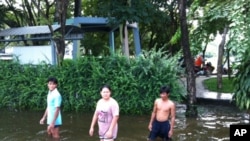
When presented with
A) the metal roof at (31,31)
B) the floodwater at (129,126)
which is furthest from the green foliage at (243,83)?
the metal roof at (31,31)

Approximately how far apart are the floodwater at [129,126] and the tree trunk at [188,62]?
394mm

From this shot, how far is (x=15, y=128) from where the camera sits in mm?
11766

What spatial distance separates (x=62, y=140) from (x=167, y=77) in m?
4.58

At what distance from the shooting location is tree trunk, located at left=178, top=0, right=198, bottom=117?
1261cm

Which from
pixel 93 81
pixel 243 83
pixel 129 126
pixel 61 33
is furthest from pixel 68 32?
pixel 243 83

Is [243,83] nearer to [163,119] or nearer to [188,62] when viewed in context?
[188,62]

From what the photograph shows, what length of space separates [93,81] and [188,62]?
3.27 metres

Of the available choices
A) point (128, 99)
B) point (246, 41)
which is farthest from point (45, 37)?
point (246, 41)

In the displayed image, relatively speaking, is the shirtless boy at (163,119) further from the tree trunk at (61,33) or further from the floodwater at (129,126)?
the tree trunk at (61,33)

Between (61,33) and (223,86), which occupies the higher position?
(61,33)

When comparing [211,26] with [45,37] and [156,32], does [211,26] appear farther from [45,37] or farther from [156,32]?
[156,32]

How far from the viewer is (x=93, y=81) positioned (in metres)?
13.9

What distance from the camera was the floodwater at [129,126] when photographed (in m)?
10.4

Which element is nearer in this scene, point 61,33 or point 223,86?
point 61,33
